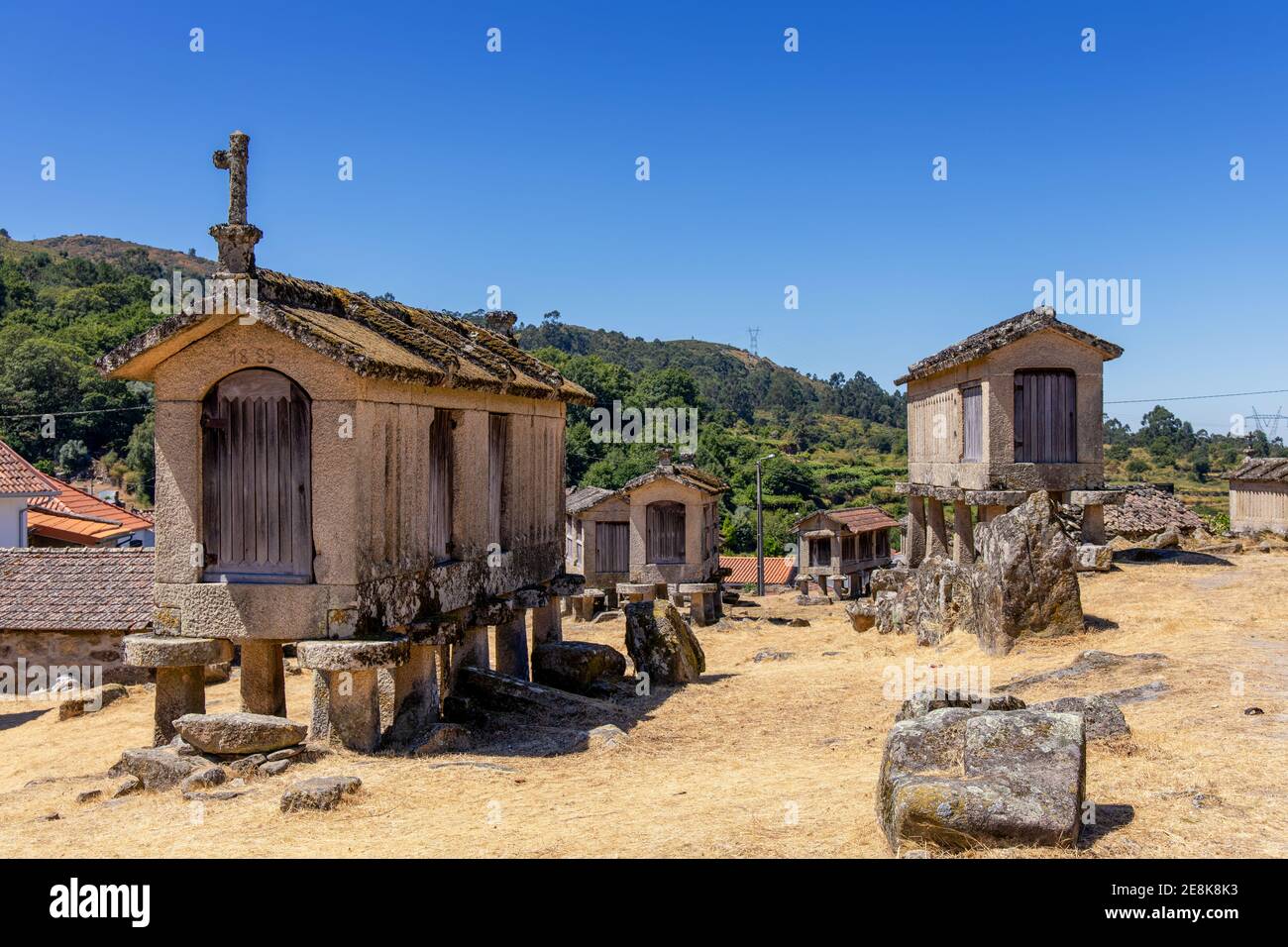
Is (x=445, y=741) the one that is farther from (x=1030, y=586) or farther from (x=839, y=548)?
(x=839, y=548)

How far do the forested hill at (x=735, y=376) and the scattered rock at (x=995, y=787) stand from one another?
89.9m

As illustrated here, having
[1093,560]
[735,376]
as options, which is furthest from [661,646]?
[735,376]

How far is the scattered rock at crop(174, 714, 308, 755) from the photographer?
9664mm

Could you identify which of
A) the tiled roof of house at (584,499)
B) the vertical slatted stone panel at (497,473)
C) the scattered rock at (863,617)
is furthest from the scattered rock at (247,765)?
the tiled roof of house at (584,499)

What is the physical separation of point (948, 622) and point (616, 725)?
21.1 feet

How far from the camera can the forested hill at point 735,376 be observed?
393 feet

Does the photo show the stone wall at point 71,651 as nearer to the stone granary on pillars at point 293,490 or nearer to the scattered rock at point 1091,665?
the stone granary on pillars at point 293,490

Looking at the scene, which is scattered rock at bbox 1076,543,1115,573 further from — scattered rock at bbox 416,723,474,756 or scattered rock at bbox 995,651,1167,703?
scattered rock at bbox 416,723,474,756

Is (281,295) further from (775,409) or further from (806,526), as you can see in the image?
(775,409)

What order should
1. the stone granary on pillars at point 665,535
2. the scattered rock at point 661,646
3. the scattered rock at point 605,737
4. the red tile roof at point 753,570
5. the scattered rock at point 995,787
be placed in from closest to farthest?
the scattered rock at point 995,787, the scattered rock at point 605,737, the scattered rock at point 661,646, the stone granary on pillars at point 665,535, the red tile roof at point 753,570

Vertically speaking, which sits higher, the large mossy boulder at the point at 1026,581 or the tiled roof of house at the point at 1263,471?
the tiled roof of house at the point at 1263,471

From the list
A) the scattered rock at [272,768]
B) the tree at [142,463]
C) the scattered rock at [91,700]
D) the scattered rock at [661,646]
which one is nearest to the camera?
the scattered rock at [272,768]

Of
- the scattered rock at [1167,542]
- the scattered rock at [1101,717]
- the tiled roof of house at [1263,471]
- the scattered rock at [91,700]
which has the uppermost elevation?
the tiled roof of house at [1263,471]
